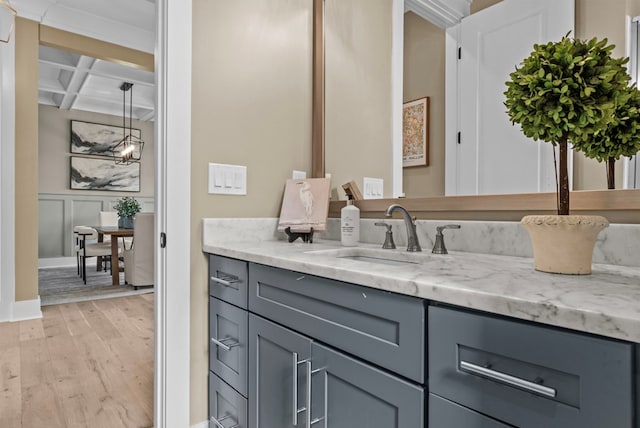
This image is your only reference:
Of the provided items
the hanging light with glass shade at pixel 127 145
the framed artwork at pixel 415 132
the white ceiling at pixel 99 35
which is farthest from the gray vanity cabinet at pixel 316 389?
the hanging light with glass shade at pixel 127 145

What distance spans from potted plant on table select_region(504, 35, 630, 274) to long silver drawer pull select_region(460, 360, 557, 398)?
1.15ft

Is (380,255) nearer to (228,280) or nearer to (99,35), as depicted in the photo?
(228,280)

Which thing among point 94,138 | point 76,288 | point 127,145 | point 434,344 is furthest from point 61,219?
point 434,344

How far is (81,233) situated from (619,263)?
217 inches

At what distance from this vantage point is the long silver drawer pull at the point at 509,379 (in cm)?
55

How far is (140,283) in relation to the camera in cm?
436

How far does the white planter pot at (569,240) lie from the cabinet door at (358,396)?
418 millimetres

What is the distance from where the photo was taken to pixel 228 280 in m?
1.36

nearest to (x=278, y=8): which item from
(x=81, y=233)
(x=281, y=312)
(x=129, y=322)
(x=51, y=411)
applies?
(x=281, y=312)

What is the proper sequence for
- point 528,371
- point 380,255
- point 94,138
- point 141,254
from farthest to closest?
point 94,138 → point 141,254 → point 380,255 → point 528,371

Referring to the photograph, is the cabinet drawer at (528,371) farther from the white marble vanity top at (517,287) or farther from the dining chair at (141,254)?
the dining chair at (141,254)

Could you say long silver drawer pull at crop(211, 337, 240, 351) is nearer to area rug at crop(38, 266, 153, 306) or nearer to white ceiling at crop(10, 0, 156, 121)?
white ceiling at crop(10, 0, 156, 121)

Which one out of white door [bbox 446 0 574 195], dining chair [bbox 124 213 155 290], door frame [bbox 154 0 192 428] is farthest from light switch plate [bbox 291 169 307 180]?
dining chair [bbox 124 213 155 290]

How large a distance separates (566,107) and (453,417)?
2.17ft
